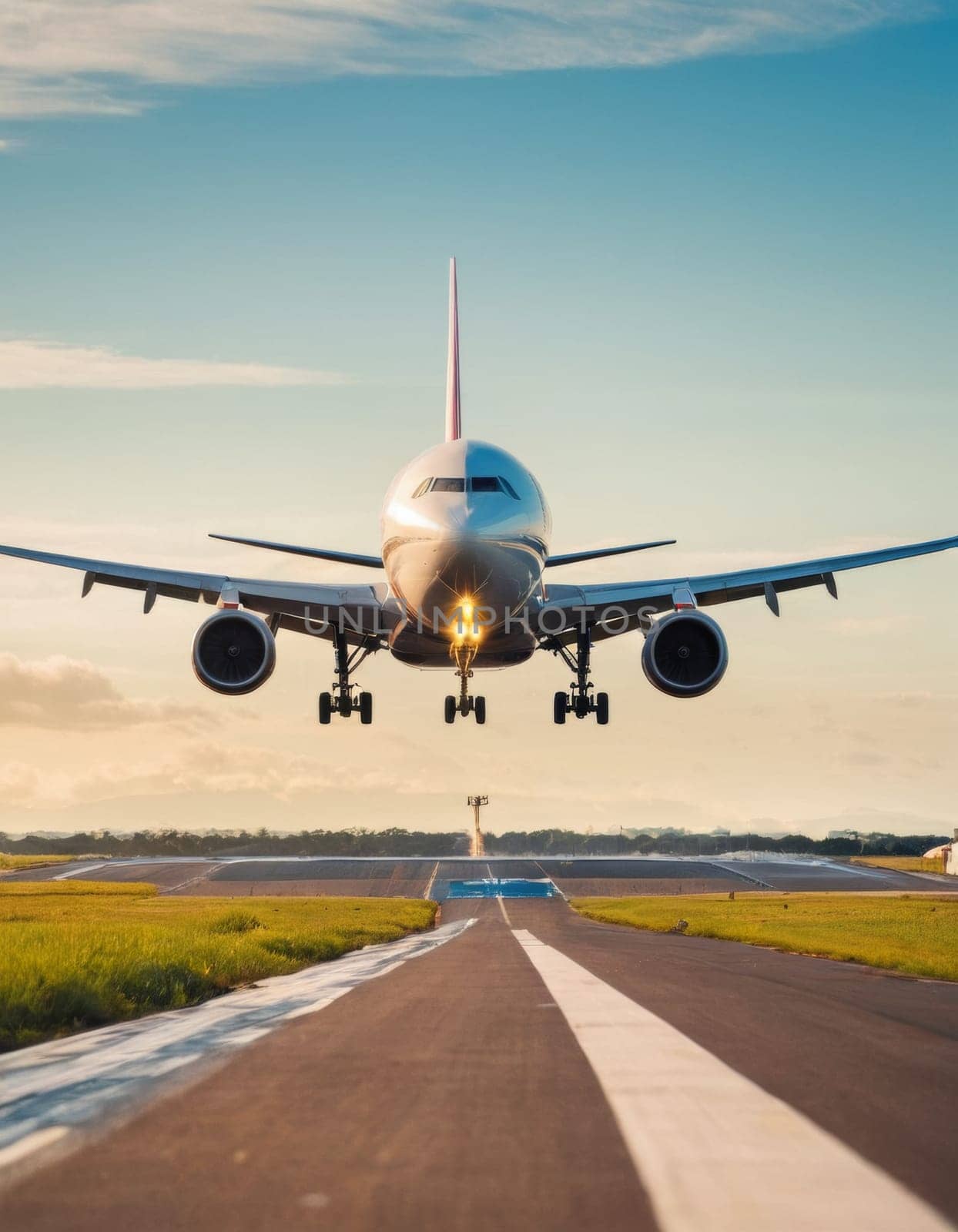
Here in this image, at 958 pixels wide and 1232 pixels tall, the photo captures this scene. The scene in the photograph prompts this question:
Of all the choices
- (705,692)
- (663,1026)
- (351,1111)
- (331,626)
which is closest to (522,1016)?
(663,1026)

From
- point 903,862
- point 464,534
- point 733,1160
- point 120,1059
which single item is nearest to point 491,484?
point 464,534

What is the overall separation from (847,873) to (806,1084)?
9822 cm

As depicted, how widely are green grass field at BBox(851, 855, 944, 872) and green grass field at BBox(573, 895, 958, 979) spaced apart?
44129mm

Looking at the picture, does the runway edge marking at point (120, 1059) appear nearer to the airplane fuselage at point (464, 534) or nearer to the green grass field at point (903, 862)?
the airplane fuselage at point (464, 534)

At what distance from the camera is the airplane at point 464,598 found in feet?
90.3

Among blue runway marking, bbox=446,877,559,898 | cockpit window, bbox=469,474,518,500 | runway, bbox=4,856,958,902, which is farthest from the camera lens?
runway, bbox=4,856,958,902

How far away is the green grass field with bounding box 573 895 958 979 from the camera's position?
2486 cm

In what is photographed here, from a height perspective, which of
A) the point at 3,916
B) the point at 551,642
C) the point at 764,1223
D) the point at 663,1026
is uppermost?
the point at 551,642

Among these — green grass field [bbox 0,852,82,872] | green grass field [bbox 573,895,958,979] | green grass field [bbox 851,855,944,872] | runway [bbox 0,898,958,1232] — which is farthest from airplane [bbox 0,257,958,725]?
green grass field [bbox 851,855,944,872]

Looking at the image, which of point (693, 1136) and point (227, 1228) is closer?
point (227, 1228)

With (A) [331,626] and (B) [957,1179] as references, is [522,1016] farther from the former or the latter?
(A) [331,626]

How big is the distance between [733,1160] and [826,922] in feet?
125

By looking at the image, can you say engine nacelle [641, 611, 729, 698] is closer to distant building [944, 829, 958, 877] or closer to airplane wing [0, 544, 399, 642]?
airplane wing [0, 544, 399, 642]

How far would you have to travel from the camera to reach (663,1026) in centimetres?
939
